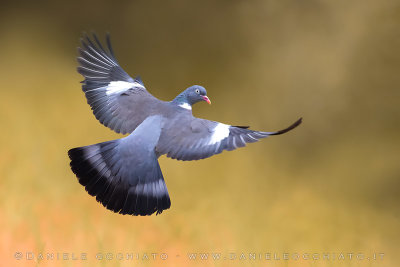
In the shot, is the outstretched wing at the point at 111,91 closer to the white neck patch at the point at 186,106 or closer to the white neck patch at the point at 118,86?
the white neck patch at the point at 118,86

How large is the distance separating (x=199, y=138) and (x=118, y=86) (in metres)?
0.59

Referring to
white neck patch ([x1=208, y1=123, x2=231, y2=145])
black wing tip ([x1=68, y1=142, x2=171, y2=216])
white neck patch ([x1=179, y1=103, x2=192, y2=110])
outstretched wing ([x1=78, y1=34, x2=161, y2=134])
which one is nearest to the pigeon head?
white neck patch ([x1=179, y1=103, x2=192, y2=110])

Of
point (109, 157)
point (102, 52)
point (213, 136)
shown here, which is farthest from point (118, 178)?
point (102, 52)

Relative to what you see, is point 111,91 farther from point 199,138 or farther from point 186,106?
point 199,138

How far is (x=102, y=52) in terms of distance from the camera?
2451 mm

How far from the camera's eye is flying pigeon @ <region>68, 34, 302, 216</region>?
1928 mm

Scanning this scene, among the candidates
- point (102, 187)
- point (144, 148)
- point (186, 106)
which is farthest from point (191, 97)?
point (102, 187)

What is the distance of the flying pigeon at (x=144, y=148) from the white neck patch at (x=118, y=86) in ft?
0.39

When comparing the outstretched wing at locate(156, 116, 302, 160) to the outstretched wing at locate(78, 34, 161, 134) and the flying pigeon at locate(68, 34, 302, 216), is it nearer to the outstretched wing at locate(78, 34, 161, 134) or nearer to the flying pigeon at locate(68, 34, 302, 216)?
the flying pigeon at locate(68, 34, 302, 216)

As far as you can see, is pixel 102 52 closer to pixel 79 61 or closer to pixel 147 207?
pixel 79 61

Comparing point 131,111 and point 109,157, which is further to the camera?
point 131,111

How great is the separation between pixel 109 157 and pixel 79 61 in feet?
2.17

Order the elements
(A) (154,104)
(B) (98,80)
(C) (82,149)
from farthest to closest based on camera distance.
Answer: (B) (98,80), (A) (154,104), (C) (82,149)

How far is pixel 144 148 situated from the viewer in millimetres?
1990
